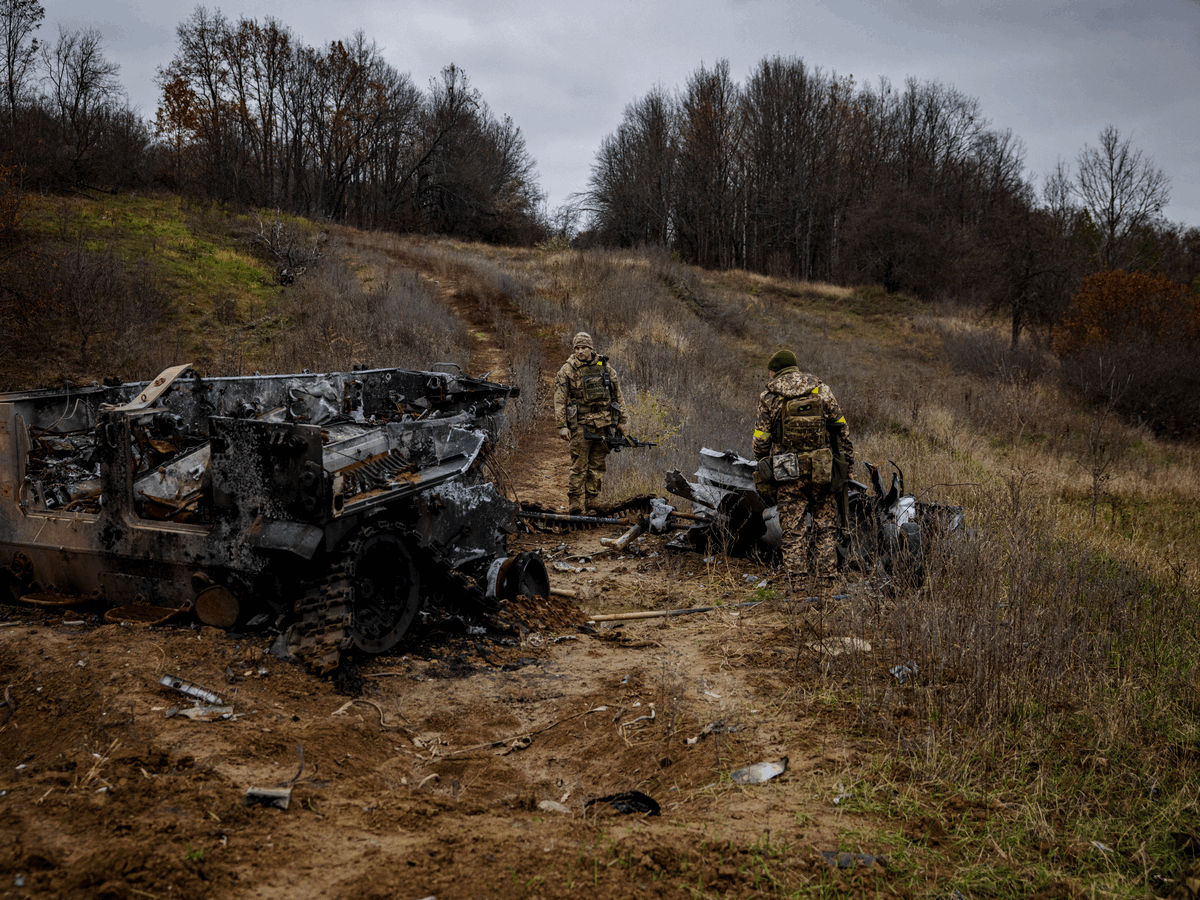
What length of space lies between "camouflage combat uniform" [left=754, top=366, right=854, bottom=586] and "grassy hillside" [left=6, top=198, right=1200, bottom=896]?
78 centimetres

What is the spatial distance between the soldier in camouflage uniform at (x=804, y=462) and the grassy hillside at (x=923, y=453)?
2.64 feet

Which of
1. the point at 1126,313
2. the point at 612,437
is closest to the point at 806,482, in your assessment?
the point at 612,437

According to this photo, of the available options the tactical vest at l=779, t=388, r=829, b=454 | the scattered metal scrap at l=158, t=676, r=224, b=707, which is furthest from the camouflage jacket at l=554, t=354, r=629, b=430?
the scattered metal scrap at l=158, t=676, r=224, b=707

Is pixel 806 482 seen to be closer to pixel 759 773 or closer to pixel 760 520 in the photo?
pixel 760 520

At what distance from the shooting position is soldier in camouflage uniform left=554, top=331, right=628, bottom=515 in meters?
8.09

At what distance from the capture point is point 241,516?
12.3 ft

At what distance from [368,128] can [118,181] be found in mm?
16889

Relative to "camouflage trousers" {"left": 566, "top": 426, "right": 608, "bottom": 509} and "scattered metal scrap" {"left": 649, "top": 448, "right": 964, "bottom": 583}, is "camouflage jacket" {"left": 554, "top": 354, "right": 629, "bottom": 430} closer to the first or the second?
"camouflage trousers" {"left": 566, "top": 426, "right": 608, "bottom": 509}

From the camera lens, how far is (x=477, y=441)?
5.04m

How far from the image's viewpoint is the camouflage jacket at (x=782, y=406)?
19.8ft

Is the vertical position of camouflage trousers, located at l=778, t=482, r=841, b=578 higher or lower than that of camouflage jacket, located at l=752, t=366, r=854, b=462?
lower

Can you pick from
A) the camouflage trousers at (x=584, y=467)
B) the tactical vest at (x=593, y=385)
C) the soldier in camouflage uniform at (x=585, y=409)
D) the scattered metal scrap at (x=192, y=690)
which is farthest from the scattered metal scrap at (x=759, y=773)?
the tactical vest at (x=593, y=385)

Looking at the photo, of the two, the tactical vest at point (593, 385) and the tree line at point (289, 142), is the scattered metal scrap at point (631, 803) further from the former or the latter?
the tree line at point (289, 142)

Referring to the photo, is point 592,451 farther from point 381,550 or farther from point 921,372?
point 921,372
